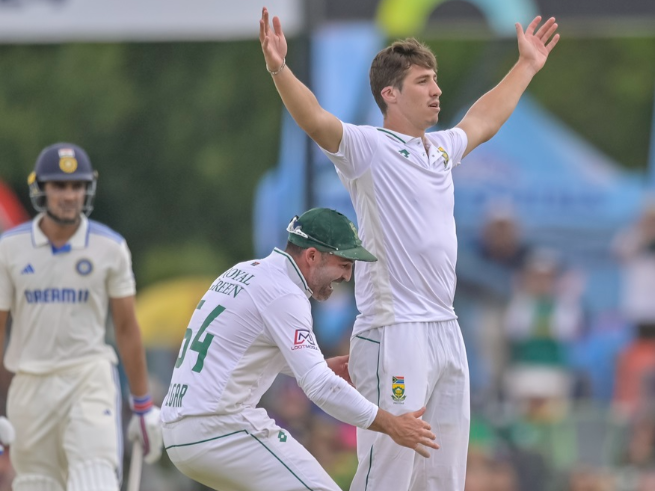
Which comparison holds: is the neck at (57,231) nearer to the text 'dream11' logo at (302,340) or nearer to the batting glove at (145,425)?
the batting glove at (145,425)

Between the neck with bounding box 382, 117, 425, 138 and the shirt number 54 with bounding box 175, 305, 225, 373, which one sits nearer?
the shirt number 54 with bounding box 175, 305, 225, 373

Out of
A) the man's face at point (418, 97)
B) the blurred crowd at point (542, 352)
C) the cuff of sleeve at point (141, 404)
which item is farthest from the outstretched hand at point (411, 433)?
the blurred crowd at point (542, 352)

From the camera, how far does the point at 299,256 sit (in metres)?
5.66

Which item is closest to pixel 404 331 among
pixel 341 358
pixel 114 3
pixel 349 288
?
pixel 341 358

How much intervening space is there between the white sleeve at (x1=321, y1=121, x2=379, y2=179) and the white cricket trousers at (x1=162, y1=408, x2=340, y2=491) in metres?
1.20

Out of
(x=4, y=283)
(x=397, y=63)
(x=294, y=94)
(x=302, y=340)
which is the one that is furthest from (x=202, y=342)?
(x=4, y=283)

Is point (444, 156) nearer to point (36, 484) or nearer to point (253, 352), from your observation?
point (253, 352)

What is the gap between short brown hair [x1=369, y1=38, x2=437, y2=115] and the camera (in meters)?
6.03

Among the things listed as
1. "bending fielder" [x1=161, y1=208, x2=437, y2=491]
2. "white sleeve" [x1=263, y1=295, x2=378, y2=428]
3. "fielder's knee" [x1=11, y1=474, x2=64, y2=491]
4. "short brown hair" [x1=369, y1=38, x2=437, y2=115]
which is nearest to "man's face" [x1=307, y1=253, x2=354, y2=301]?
"bending fielder" [x1=161, y1=208, x2=437, y2=491]

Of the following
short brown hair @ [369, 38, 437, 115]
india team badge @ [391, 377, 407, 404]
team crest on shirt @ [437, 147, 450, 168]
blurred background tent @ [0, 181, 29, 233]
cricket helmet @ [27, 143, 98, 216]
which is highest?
short brown hair @ [369, 38, 437, 115]

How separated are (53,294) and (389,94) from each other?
2493 mm

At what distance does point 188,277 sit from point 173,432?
6.55 m

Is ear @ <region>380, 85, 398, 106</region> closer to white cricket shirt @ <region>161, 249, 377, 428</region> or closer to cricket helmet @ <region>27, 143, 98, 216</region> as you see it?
white cricket shirt @ <region>161, 249, 377, 428</region>

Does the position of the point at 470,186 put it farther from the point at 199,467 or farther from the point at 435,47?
the point at 199,467
